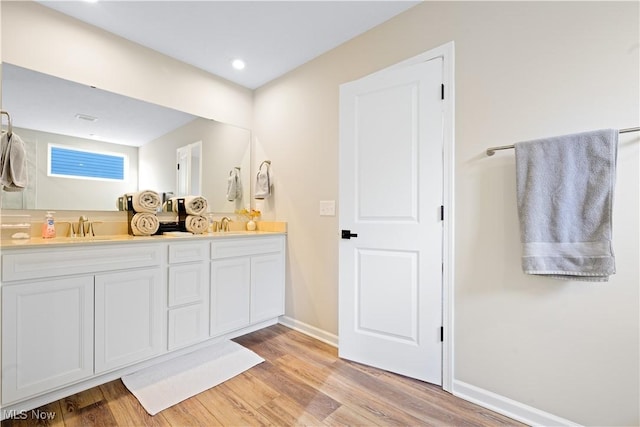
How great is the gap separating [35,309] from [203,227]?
3.81 feet

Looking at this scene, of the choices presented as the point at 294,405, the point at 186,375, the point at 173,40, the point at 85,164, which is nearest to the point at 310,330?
the point at 294,405

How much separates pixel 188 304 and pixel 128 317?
0.37 m

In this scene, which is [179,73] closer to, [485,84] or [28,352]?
[28,352]

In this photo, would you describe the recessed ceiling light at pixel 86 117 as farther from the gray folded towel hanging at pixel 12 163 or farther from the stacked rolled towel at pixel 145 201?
the stacked rolled towel at pixel 145 201

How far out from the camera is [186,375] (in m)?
1.86

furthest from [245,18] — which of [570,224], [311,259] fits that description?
[570,224]

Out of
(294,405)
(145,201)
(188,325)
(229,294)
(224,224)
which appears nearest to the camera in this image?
(294,405)

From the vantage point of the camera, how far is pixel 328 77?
2.41 meters

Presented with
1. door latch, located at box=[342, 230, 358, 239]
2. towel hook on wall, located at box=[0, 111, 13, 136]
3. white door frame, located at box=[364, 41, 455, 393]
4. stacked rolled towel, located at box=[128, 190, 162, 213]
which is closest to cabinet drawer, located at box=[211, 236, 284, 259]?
stacked rolled towel, located at box=[128, 190, 162, 213]

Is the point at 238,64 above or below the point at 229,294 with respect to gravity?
above

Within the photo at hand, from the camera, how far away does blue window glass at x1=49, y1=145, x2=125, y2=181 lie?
6.44 ft

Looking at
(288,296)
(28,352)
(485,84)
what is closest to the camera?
(28,352)

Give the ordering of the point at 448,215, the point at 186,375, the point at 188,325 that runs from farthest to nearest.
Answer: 1. the point at 188,325
2. the point at 186,375
3. the point at 448,215

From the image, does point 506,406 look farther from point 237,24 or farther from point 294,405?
point 237,24
